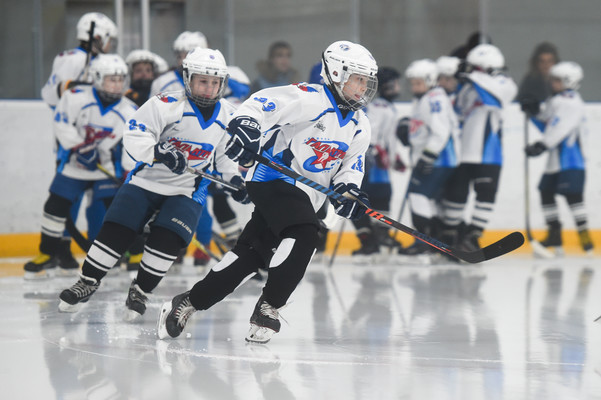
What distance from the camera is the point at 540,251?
6.58m

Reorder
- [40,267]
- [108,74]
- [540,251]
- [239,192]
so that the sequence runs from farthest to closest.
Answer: [540,251], [40,267], [108,74], [239,192]

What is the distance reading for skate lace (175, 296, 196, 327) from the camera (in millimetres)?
3152

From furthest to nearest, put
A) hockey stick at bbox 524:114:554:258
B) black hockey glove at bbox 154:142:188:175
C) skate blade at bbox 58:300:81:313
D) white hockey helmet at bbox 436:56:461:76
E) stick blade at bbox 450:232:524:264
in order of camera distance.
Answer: hockey stick at bbox 524:114:554:258, white hockey helmet at bbox 436:56:461:76, skate blade at bbox 58:300:81:313, black hockey glove at bbox 154:142:188:175, stick blade at bbox 450:232:524:264

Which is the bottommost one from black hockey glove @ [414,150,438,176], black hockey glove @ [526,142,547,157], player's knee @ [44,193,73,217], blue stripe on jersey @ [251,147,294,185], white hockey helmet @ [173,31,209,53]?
player's knee @ [44,193,73,217]

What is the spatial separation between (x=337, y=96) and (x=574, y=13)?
16.1 ft

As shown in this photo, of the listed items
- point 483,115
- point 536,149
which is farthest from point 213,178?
point 536,149

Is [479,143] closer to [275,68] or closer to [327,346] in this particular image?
[275,68]

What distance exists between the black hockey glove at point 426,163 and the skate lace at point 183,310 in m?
3.14

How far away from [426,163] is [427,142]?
0.15 m

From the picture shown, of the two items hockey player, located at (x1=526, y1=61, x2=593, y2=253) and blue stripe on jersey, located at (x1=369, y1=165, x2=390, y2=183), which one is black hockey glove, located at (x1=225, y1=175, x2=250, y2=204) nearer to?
blue stripe on jersey, located at (x1=369, y1=165, x2=390, y2=183)

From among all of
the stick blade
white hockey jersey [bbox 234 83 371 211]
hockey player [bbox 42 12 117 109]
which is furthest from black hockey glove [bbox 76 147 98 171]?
the stick blade

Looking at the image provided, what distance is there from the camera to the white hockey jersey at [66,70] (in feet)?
16.8

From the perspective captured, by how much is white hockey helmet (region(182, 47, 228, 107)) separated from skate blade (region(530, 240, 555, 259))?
11.8 ft

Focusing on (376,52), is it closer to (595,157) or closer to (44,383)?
(595,157)
